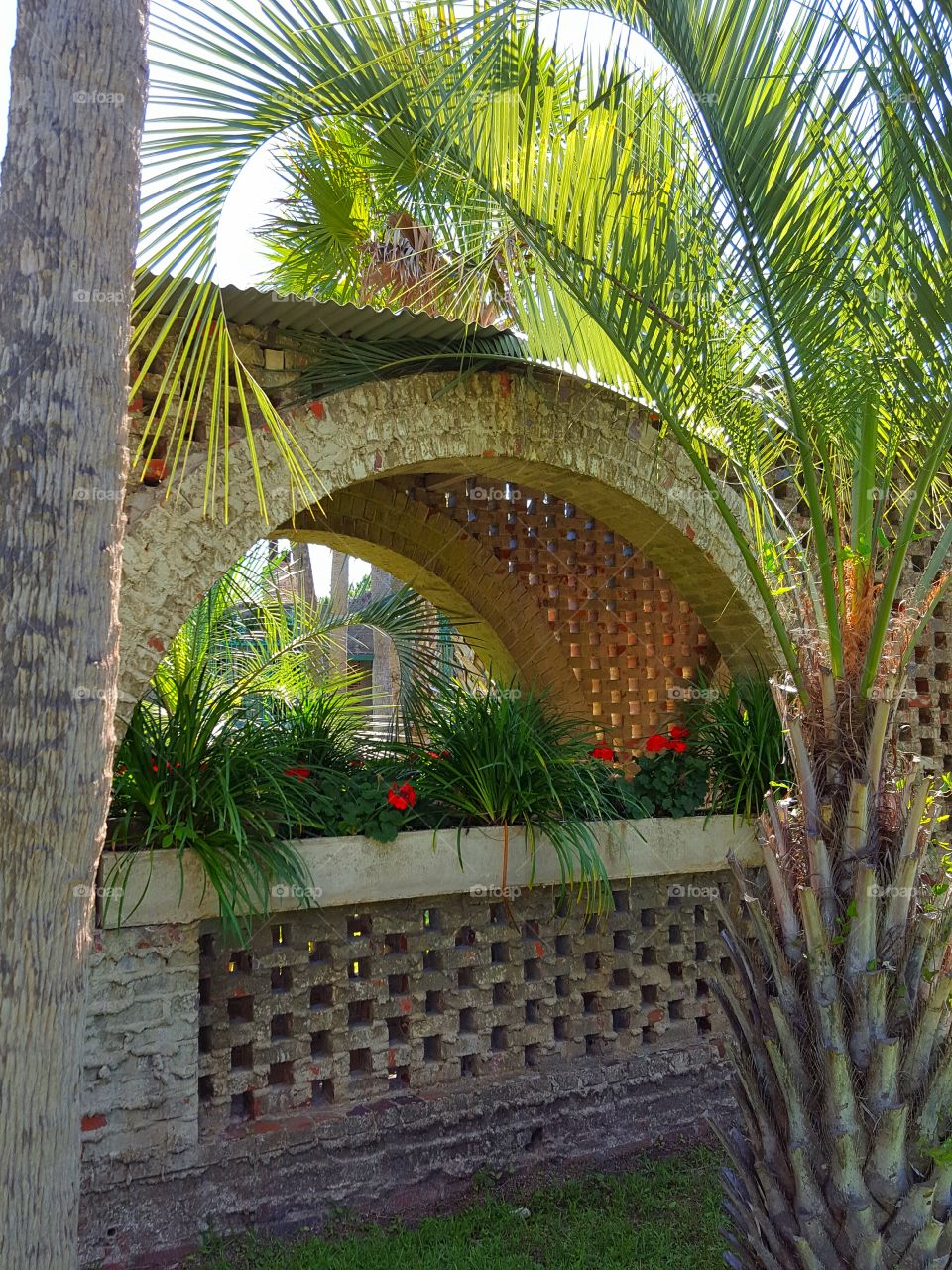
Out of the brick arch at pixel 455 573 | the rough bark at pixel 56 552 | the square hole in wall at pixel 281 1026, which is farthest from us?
the brick arch at pixel 455 573

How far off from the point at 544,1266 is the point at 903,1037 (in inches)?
61.0

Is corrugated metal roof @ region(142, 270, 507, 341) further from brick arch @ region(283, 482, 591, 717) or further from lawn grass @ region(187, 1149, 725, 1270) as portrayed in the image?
lawn grass @ region(187, 1149, 725, 1270)

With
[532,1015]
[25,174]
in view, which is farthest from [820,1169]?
[25,174]

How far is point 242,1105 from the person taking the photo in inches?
161

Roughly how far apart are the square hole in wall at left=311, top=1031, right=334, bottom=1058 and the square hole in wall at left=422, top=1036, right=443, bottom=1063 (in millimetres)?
403

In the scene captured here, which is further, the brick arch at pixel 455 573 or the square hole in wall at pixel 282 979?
the brick arch at pixel 455 573

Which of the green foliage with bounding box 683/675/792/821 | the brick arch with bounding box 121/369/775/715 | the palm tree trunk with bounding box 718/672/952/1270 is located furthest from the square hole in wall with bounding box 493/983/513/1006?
the brick arch with bounding box 121/369/775/715

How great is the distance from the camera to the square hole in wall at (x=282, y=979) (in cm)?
416

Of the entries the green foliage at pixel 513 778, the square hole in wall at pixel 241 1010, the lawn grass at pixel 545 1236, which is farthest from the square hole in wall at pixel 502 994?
the square hole in wall at pixel 241 1010

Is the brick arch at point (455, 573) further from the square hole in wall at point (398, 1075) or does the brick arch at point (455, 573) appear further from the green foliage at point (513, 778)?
the square hole in wall at point (398, 1075)

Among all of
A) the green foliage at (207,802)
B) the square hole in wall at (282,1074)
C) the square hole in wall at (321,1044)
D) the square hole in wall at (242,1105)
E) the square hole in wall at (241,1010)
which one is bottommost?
the square hole in wall at (242,1105)

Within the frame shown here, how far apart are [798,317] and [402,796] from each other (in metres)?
2.19

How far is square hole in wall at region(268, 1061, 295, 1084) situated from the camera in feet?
13.5

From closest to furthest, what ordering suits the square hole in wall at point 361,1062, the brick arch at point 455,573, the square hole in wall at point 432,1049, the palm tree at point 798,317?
the palm tree at point 798,317
the square hole in wall at point 361,1062
the square hole in wall at point 432,1049
the brick arch at point 455,573
